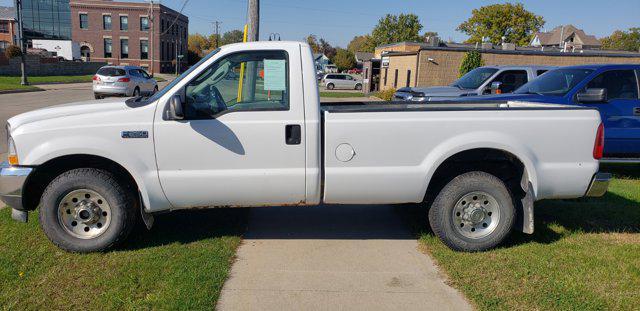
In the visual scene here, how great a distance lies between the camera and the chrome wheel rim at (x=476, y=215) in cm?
477

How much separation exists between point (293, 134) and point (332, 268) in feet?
4.11

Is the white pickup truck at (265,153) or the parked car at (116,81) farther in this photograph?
the parked car at (116,81)

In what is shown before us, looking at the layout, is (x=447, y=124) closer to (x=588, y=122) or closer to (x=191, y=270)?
(x=588, y=122)

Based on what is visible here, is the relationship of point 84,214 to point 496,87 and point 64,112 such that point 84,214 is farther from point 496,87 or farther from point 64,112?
point 496,87

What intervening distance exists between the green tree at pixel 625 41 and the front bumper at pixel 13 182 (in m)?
98.4

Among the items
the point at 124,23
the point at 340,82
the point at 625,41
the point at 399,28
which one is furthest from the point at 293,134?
the point at 625,41

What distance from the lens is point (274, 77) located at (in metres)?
4.51

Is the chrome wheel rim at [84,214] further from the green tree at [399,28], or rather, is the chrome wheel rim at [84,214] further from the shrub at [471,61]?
the green tree at [399,28]

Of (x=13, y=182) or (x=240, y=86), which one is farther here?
(x=240, y=86)

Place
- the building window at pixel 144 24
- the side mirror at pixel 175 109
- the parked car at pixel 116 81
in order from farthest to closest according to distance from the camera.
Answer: the building window at pixel 144 24 < the parked car at pixel 116 81 < the side mirror at pixel 175 109

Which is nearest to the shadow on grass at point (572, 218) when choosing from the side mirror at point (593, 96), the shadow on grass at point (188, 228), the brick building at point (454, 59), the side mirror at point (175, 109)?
the side mirror at point (593, 96)

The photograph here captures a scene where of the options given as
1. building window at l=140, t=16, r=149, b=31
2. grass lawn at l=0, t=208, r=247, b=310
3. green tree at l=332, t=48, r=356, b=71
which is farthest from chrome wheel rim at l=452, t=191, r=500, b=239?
green tree at l=332, t=48, r=356, b=71

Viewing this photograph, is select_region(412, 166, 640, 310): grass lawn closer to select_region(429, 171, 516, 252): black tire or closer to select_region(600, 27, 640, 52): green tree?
select_region(429, 171, 516, 252): black tire

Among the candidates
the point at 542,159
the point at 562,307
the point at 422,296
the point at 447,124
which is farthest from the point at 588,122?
the point at 422,296
